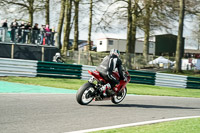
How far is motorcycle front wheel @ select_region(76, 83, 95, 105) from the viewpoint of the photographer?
8.74 meters

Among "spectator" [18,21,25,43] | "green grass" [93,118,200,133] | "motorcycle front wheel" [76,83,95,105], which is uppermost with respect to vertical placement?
"spectator" [18,21,25,43]

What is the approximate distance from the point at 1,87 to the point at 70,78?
627 centimetres

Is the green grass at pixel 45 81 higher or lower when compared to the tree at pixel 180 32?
lower

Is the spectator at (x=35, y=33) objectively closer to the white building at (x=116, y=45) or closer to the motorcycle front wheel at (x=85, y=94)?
the motorcycle front wheel at (x=85, y=94)

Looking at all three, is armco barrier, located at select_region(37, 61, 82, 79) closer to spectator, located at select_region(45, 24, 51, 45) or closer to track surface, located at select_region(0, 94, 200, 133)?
spectator, located at select_region(45, 24, 51, 45)

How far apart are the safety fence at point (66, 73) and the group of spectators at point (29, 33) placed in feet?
13.1

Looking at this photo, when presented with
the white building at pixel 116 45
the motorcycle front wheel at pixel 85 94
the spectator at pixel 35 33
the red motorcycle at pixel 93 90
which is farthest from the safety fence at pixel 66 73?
the white building at pixel 116 45

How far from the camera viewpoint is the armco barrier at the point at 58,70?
1771cm

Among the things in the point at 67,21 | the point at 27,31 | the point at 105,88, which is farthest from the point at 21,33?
the point at 105,88

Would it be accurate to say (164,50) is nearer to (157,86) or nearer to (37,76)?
(157,86)

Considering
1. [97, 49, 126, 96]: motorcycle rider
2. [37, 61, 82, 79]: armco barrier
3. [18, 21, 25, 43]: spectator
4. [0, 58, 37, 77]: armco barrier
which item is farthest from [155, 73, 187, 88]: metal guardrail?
[97, 49, 126, 96]: motorcycle rider

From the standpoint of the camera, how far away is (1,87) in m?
12.8

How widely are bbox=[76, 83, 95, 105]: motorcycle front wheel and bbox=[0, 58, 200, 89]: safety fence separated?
876 centimetres

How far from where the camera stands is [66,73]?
60.9 feet
